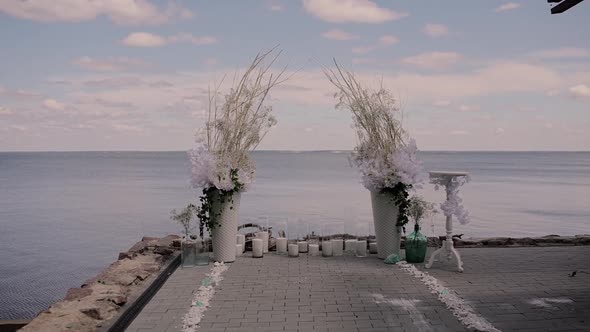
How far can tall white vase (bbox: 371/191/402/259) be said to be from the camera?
8367mm

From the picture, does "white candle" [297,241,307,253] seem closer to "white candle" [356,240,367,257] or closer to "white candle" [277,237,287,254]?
"white candle" [277,237,287,254]

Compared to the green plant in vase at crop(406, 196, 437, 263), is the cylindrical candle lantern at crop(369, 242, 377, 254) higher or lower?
lower

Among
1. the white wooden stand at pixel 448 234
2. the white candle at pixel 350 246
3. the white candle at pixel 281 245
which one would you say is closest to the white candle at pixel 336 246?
the white candle at pixel 350 246

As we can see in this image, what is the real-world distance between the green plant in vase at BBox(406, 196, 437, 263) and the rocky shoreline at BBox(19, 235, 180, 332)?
3.33 m

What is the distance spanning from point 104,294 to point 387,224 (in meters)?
4.04

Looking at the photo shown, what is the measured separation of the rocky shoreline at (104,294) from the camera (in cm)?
522

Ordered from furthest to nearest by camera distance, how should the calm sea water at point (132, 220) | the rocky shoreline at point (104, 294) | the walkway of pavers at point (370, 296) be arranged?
1. the calm sea water at point (132, 220)
2. the walkway of pavers at point (370, 296)
3. the rocky shoreline at point (104, 294)

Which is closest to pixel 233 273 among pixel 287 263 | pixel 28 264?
pixel 287 263

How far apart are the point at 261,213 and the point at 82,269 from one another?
29.2 feet

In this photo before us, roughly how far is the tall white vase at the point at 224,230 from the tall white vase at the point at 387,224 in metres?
2.03

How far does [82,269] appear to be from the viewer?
43.2 feet

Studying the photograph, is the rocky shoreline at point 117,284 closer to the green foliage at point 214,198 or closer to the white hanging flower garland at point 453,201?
the green foliage at point 214,198

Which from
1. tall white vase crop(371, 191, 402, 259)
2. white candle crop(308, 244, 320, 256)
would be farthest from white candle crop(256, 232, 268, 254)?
tall white vase crop(371, 191, 402, 259)

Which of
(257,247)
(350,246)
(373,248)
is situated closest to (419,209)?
(373,248)
